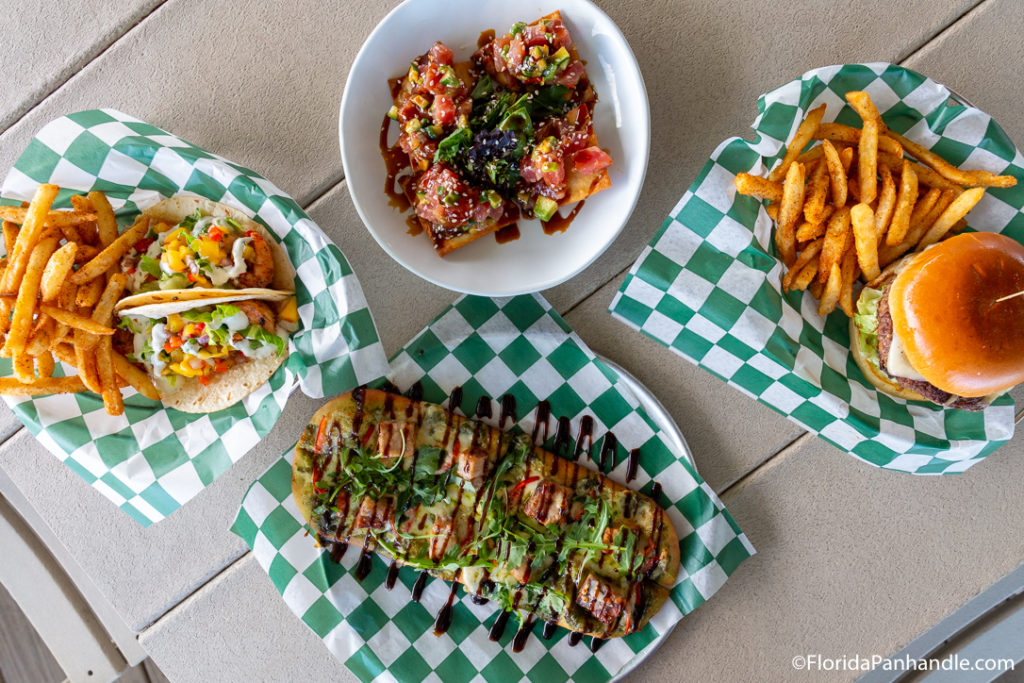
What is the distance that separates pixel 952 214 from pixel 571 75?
1.34m

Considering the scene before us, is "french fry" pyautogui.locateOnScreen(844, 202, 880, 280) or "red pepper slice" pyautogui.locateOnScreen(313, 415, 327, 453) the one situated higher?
"french fry" pyautogui.locateOnScreen(844, 202, 880, 280)

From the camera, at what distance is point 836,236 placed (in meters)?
2.04

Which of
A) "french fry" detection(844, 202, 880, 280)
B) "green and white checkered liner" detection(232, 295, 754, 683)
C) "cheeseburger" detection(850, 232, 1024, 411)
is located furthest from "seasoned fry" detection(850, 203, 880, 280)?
"green and white checkered liner" detection(232, 295, 754, 683)

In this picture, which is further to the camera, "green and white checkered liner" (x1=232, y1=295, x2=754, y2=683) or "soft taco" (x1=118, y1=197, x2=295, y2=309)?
"green and white checkered liner" (x1=232, y1=295, x2=754, y2=683)

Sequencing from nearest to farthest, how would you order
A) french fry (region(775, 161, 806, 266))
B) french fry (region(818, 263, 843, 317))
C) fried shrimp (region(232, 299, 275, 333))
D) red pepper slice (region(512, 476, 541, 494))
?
french fry (region(775, 161, 806, 266)) < french fry (region(818, 263, 843, 317)) < fried shrimp (region(232, 299, 275, 333)) < red pepper slice (region(512, 476, 541, 494))

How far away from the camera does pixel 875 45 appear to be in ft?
7.70

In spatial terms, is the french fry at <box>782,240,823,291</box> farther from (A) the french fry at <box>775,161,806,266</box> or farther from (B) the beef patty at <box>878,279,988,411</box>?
(B) the beef patty at <box>878,279,988,411</box>

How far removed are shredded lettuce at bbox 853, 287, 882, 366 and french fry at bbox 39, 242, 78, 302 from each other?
8.86 ft

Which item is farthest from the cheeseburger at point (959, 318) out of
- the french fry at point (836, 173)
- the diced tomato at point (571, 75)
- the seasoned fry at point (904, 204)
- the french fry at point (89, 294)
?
the french fry at point (89, 294)

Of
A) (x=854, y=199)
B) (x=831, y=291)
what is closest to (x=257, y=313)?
(x=831, y=291)

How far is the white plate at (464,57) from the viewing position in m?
2.06

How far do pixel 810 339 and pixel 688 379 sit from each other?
46cm

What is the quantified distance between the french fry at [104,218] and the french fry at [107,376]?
1.21ft

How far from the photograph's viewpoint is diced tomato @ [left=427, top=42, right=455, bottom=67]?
2.05 metres
